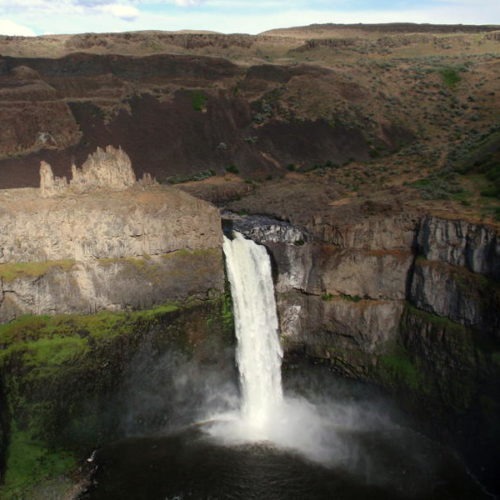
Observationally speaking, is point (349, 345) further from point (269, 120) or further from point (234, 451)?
point (269, 120)

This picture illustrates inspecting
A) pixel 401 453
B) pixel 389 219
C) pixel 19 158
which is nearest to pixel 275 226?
pixel 389 219

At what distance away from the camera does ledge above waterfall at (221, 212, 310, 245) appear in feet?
112

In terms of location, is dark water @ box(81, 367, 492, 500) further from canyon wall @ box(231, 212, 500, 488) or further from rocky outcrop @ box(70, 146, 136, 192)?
rocky outcrop @ box(70, 146, 136, 192)

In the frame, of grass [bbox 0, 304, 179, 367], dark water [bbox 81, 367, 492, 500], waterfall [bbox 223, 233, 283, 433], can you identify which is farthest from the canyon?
dark water [bbox 81, 367, 492, 500]

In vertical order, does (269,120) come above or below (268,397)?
above

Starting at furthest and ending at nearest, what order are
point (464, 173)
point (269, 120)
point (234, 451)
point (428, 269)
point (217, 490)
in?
point (269, 120) < point (464, 173) < point (428, 269) < point (234, 451) < point (217, 490)

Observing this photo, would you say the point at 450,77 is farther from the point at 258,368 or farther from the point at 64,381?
→ the point at 64,381

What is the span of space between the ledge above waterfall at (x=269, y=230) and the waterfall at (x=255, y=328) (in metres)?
1.12

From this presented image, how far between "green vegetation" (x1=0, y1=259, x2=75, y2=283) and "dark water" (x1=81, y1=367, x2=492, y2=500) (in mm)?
A: 8989

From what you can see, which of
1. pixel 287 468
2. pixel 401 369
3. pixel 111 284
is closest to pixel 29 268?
pixel 111 284

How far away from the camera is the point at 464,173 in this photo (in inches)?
1676

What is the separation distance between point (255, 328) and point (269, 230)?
600 cm

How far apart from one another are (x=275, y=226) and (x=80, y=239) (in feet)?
38.8

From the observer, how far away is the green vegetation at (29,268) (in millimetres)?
27156
